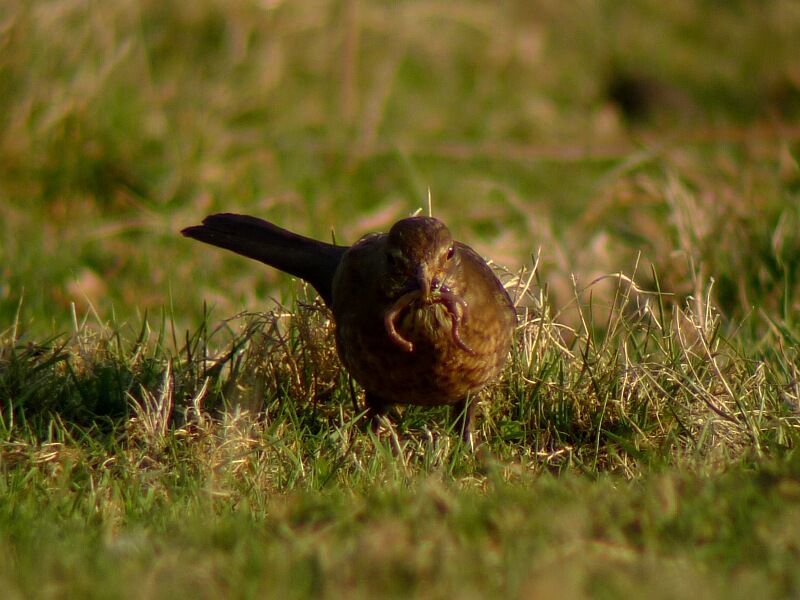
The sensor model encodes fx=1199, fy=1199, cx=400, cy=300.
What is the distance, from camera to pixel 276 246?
3.95 m

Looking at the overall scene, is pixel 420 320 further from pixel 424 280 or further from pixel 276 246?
pixel 276 246

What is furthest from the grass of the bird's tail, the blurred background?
the bird's tail

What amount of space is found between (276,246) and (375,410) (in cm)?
69

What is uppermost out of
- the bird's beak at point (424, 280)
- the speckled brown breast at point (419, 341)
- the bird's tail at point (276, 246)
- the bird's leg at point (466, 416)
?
the bird's tail at point (276, 246)

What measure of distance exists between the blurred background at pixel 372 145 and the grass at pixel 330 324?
2cm

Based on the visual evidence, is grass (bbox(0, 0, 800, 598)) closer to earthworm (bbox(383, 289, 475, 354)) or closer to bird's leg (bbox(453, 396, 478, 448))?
bird's leg (bbox(453, 396, 478, 448))

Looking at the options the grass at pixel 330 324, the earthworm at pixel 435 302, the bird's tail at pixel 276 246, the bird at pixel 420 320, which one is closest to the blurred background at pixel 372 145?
the grass at pixel 330 324

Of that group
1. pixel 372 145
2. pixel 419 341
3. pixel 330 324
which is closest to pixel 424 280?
pixel 419 341

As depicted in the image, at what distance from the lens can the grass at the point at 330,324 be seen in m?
2.38

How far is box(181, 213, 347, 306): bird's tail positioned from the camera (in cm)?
388

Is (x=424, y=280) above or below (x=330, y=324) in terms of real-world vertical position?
above

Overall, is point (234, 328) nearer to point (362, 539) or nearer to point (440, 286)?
point (440, 286)

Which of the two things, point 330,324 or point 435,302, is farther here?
point 330,324

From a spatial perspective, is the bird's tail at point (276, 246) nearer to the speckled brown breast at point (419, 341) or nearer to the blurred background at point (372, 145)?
the blurred background at point (372, 145)
